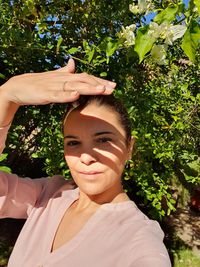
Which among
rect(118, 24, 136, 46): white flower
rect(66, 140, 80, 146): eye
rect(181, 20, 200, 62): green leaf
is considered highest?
rect(118, 24, 136, 46): white flower

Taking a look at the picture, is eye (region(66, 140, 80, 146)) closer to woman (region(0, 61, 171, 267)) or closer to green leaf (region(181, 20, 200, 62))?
woman (region(0, 61, 171, 267))

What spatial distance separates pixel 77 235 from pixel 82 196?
207 millimetres

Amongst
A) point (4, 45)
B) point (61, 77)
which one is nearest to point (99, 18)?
point (4, 45)

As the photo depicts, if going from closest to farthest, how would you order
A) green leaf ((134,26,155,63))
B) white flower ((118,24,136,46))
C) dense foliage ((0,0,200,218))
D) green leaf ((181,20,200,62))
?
green leaf ((181,20,200,62)) → green leaf ((134,26,155,63)) → white flower ((118,24,136,46)) → dense foliage ((0,0,200,218))

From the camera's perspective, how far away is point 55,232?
144 centimetres

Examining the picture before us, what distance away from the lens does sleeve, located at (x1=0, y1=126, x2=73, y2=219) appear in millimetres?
1554

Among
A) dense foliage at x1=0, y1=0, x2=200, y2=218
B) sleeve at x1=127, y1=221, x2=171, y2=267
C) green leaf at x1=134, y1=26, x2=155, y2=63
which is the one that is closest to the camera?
sleeve at x1=127, y1=221, x2=171, y2=267

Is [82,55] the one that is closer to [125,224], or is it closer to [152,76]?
[152,76]

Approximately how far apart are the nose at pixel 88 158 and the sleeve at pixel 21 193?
35 cm

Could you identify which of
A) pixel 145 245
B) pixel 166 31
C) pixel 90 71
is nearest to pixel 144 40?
pixel 166 31

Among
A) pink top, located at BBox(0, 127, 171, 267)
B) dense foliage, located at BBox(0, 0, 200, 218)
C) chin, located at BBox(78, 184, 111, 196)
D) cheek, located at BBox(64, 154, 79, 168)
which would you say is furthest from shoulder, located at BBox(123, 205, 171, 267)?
dense foliage, located at BBox(0, 0, 200, 218)

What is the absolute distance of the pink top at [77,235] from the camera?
1.14m

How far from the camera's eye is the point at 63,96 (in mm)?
1111

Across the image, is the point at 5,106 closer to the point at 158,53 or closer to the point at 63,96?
the point at 63,96
